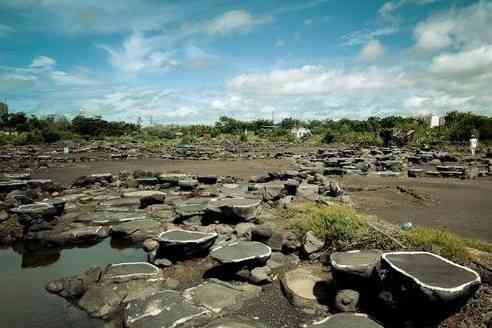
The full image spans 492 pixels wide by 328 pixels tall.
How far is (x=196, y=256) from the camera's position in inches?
244

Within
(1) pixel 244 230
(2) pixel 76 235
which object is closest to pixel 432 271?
(1) pixel 244 230

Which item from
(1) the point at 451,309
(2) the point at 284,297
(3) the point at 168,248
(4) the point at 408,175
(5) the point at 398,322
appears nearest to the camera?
(1) the point at 451,309

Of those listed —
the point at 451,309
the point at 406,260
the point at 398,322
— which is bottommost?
the point at 398,322

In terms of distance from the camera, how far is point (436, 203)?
10.9m

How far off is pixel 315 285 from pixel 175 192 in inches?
330

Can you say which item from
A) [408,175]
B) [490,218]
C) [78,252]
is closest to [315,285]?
[78,252]

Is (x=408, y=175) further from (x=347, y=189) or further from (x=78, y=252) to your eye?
(x=78, y=252)

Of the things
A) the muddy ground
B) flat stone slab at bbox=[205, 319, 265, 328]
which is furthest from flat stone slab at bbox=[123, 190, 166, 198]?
flat stone slab at bbox=[205, 319, 265, 328]

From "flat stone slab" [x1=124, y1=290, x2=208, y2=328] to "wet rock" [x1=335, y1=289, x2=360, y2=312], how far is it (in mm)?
1778

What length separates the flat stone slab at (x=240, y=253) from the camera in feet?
17.0

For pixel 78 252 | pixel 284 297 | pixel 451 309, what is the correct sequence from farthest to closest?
pixel 78 252 → pixel 284 297 → pixel 451 309

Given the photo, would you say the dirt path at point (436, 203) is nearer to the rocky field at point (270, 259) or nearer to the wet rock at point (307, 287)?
the rocky field at point (270, 259)

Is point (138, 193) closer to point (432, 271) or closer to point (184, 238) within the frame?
point (184, 238)

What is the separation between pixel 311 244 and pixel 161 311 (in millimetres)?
3015
